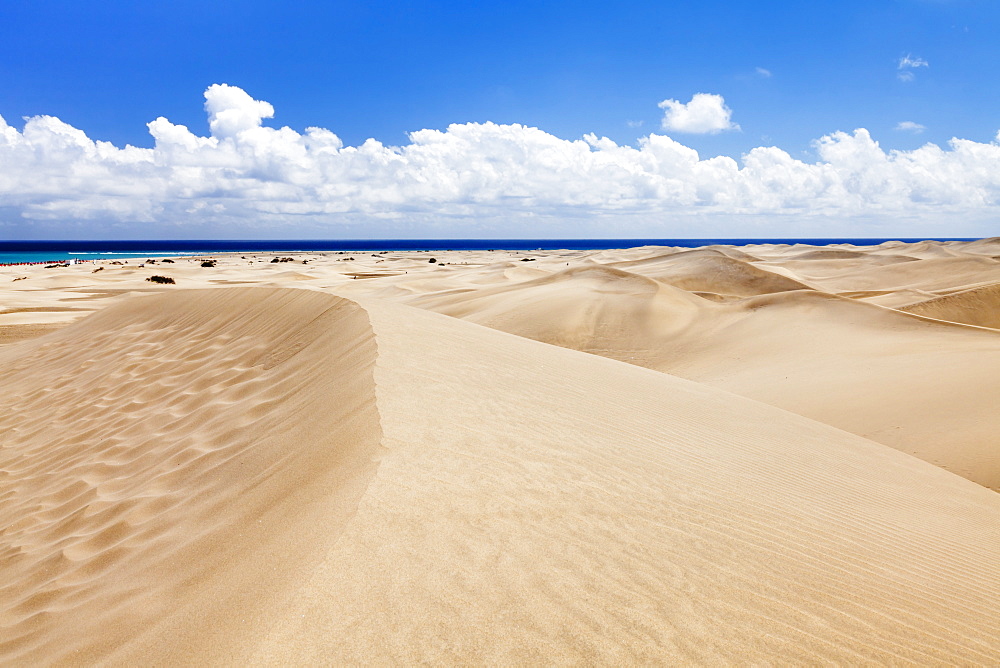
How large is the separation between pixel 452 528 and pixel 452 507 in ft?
0.68

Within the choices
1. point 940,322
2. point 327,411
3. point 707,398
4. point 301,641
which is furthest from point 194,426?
point 940,322

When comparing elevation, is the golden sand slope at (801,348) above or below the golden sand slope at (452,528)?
below

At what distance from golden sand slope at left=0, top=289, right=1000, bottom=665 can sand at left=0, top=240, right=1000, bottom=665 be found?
0.06 ft

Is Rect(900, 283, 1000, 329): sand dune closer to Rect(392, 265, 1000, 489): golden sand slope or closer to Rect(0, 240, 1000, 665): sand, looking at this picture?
Rect(392, 265, 1000, 489): golden sand slope

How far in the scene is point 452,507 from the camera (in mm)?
3133

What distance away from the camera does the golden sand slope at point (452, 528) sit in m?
Result: 2.39

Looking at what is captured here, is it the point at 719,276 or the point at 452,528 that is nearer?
the point at 452,528

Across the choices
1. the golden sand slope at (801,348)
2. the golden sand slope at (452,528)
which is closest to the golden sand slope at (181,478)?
the golden sand slope at (452,528)

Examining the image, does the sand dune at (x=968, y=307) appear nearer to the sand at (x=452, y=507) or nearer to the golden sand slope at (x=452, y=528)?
the sand at (x=452, y=507)

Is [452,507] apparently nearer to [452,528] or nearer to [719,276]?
[452,528]

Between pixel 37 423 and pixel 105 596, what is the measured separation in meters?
5.15

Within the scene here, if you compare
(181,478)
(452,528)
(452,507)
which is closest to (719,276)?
(181,478)

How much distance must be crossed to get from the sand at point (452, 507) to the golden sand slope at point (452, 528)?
2 cm

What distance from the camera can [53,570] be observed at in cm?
358
